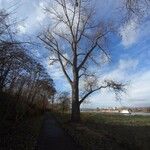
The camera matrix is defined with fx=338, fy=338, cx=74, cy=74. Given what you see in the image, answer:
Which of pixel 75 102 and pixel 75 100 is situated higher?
pixel 75 100

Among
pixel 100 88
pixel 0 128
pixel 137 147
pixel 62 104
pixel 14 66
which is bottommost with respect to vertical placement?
pixel 137 147

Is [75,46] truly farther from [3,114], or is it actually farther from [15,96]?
[3,114]

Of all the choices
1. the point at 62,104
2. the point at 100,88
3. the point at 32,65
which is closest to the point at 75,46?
the point at 100,88

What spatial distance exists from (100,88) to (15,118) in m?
15.4

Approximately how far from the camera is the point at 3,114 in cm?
1472

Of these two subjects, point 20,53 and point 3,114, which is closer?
point 20,53

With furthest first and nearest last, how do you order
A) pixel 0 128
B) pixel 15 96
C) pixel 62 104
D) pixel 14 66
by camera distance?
pixel 62 104 → pixel 15 96 → pixel 0 128 → pixel 14 66

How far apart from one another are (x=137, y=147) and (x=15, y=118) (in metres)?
8.72

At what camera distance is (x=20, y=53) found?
10648 mm

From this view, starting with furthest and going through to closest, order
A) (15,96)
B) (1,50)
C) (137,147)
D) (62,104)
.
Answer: (62,104)
(15,96)
(137,147)
(1,50)

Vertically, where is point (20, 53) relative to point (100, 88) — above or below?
below

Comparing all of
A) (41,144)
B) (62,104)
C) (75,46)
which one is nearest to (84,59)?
(75,46)

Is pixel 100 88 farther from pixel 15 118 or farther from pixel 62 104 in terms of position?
pixel 62 104

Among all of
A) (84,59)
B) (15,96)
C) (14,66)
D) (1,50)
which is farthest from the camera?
(84,59)
